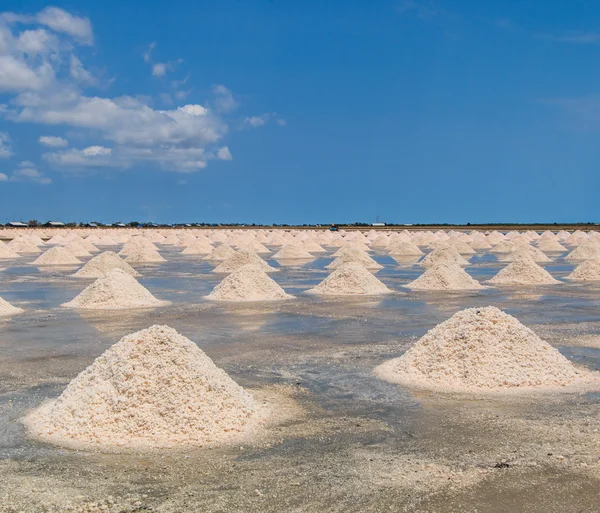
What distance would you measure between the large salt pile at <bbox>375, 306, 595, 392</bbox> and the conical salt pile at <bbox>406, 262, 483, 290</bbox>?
1008 centimetres

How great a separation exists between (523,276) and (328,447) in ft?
52.0

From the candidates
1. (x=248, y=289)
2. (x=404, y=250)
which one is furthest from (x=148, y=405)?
(x=404, y=250)

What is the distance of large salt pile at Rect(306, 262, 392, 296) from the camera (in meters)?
16.9

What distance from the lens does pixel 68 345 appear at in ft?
33.0

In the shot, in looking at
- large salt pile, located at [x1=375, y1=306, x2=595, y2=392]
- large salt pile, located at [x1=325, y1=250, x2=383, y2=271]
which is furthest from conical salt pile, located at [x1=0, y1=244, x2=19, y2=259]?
large salt pile, located at [x1=375, y1=306, x2=595, y2=392]

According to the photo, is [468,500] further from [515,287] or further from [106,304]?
[515,287]

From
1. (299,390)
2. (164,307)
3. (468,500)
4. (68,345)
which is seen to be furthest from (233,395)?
(164,307)

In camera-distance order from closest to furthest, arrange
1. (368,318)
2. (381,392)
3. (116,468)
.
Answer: (116,468) → (381,392) → (368,318)

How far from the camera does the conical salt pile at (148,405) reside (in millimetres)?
5602

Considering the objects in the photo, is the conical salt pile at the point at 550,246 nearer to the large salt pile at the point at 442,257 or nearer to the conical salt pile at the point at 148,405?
the large salt pile at the point at 442,257

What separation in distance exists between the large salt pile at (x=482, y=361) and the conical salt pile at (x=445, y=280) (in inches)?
397

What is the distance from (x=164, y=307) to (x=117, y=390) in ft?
28.5

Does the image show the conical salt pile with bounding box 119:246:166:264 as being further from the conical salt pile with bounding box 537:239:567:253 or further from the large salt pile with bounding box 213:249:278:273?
the conical salt pile with bounding box 537:239:567:253

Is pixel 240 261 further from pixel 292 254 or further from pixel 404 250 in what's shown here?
pixel 404 250
